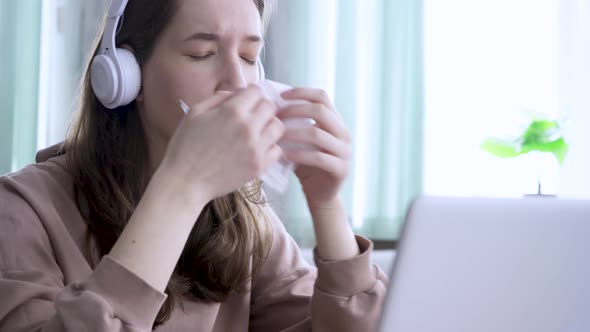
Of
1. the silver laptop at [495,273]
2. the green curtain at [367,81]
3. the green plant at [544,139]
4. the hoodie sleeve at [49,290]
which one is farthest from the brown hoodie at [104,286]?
the green curtain at [367,81]

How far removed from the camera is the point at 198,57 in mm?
1190

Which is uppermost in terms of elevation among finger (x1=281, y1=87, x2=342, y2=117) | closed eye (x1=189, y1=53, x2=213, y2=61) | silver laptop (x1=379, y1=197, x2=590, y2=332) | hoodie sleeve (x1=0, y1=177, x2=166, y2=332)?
closed eye (x1=189, y1=53, x2=213, y2=61)

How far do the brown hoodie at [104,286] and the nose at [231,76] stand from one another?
30 cm

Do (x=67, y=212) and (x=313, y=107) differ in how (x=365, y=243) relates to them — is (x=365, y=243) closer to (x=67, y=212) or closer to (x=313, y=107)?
(x=313, y=107)

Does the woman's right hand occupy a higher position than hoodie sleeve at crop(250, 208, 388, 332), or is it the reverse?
the woman's right hand

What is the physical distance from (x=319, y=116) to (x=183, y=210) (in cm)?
26

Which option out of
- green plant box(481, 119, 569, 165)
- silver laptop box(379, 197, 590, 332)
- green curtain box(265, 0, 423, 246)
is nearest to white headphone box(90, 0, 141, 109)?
silver laptop box(379, 197, 590, 332)

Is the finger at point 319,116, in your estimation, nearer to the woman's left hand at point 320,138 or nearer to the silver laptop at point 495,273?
the woman's left hand at point 320,138

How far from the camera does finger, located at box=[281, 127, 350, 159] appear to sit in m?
1.04

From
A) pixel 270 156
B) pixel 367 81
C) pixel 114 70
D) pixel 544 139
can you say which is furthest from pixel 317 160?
pixel 367 81

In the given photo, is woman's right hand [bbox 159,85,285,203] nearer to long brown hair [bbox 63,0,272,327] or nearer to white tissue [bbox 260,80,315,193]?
white tissue [bbox 260,80,315,193]

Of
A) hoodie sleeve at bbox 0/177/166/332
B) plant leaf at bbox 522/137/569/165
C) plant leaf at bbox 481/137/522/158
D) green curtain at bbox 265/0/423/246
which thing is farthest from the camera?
green curtain at bbox 265/0/423/246

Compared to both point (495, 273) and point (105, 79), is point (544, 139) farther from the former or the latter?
point (495, 273)

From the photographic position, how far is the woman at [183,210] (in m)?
0.87
